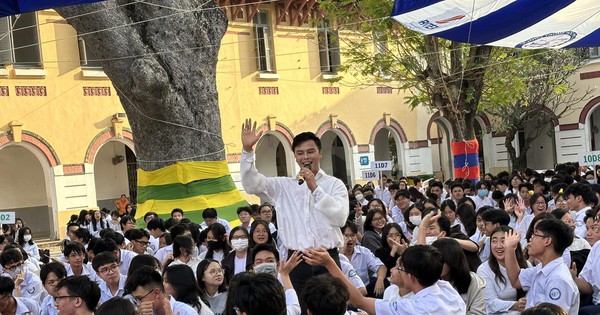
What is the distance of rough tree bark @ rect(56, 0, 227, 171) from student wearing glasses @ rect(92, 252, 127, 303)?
5.90m

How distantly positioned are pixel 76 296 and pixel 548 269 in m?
3.14

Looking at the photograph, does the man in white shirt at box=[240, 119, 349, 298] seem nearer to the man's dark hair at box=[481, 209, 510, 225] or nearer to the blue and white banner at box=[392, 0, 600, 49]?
the man's dark hair at box=[481, 209, 510, 225]

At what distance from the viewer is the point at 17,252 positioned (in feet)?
27.8

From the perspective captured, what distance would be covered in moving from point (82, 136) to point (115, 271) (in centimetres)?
1517

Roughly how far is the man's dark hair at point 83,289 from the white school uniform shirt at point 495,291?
2823mm

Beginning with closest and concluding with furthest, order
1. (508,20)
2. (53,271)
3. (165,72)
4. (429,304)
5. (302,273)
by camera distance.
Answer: (429,304)
(302,273)
(53,271)
(508,20)
(165,72)

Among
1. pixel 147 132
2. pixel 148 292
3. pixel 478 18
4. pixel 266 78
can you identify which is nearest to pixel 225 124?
pixel 266 78

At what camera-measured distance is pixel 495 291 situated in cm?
639

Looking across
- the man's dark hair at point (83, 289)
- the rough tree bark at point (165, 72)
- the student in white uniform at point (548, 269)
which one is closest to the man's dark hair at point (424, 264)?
the student in white uniform at point (548, 269)

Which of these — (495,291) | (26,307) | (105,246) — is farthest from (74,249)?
(495,291)

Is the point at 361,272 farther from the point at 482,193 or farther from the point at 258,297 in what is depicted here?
the point at 482,193

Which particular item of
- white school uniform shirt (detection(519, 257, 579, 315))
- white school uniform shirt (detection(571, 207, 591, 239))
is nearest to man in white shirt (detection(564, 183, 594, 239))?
white school uniform shirt (detection(571, 207, 591, 239))

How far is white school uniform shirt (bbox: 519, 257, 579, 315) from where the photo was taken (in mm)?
5555

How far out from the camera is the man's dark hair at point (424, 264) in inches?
190
